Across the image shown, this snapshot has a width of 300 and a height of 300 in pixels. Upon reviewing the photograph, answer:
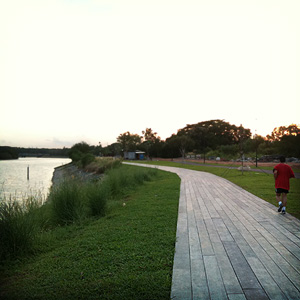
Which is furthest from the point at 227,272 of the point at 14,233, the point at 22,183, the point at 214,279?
the point at 22,183

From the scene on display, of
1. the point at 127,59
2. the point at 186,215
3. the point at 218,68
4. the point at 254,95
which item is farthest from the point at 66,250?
the point at 254,95

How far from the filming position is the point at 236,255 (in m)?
3.13

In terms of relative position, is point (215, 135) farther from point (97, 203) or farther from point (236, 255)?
point (236, 255)

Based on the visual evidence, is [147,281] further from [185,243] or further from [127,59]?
[127,59]

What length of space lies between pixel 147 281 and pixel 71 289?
838 millimetres

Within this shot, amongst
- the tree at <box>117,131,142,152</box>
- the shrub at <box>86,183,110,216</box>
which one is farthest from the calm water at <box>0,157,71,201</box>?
the tree at <box>117,131,142,152</box>

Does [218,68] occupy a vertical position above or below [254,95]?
above

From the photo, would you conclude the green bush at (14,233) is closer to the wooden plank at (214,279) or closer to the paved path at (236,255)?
the paved path at (236,255)

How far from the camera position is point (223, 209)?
596 centimetres

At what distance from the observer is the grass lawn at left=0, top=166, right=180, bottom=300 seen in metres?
2.39

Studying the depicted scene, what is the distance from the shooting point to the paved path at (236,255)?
2.30m

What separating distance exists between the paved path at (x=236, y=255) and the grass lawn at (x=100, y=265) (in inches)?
10.0

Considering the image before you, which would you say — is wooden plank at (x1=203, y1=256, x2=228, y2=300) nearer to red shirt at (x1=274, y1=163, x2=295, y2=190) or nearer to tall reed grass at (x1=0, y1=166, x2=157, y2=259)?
tall reed grass at (x1=0, y1=166, x2=157, y2=259)

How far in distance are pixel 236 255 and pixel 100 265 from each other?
6.19 feet
